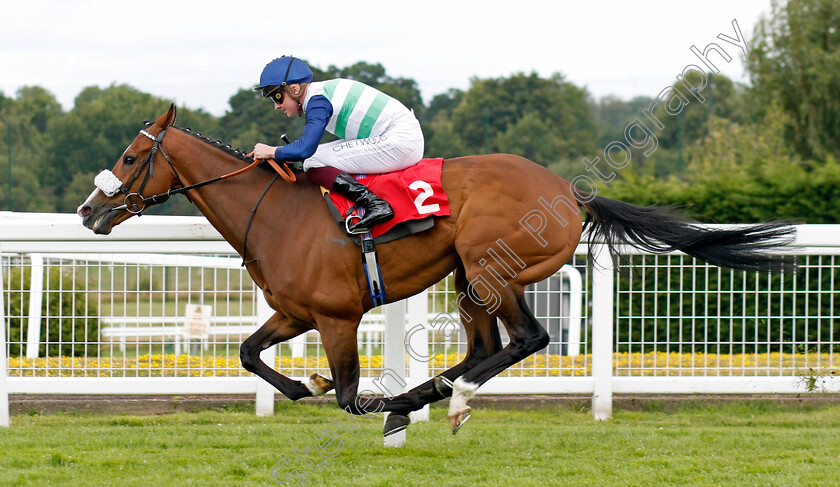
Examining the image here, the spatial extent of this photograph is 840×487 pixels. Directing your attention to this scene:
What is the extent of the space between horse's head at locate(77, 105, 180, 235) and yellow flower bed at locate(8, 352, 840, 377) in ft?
5.30

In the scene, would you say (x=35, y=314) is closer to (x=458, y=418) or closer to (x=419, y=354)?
(x=419, y=354)

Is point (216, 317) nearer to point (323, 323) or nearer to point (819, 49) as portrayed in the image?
Result: point (323, 323)

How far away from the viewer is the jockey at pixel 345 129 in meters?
4.27

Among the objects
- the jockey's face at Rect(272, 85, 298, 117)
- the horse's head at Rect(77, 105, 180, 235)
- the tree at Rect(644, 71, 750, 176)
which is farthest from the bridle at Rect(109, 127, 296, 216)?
the tree at Rect(644, 71, 750, 176)

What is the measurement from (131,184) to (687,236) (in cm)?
282

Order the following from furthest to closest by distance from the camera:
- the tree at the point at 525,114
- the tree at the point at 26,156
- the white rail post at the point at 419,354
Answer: the tree at the point at 525,114
the tree at the point at 26,156
the white rail post at the point at 419,354

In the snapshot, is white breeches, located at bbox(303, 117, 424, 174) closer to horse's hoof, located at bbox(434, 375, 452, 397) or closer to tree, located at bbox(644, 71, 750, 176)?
horse's hoof, located at bbox(434, 375, 452, 397)

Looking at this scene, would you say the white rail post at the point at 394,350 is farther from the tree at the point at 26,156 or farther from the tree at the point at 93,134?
the tree at the point at 26,156

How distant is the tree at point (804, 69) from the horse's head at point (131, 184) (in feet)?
44.3

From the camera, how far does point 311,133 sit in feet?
13.8

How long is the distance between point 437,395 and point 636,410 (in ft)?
7.21

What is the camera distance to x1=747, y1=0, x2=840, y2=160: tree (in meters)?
15.4

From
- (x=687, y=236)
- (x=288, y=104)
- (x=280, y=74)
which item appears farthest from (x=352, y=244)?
(x=687, y=236)

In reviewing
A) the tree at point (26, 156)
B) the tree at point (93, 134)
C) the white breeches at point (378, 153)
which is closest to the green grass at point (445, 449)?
the white breeches at point (378, 153)
